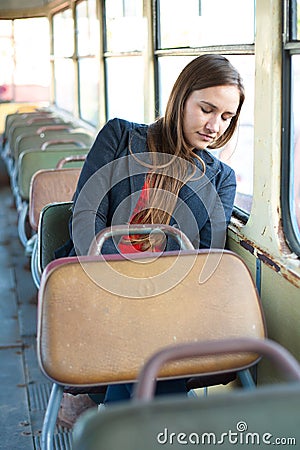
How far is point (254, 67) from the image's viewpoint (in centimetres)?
246

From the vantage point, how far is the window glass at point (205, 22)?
2.73 m

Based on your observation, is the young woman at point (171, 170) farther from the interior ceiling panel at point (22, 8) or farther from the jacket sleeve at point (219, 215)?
the interior ceiling panel at point (22, 8)

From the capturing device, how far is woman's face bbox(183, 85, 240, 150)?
92.2 inches

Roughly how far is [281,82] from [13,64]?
9123 millimetres

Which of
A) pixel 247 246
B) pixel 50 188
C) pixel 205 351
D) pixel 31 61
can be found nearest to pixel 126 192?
pixel 247 246

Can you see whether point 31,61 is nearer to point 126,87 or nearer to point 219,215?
point 126,87

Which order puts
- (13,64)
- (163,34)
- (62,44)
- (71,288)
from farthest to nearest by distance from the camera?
(13,64) → (62,44) → (163,34) → (71,288)

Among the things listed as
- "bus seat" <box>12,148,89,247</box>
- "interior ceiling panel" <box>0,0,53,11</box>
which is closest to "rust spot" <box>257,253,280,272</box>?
"bus seat" <box>12,148,89,247</box>

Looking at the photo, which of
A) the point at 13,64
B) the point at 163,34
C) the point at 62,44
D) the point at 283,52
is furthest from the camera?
the point at 13,64

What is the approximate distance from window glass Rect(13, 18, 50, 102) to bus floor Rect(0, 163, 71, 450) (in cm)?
497

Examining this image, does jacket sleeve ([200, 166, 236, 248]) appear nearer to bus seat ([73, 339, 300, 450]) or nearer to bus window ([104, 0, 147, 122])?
bus seat ([73, 339, 300, 450])

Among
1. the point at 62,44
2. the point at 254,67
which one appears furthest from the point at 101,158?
the point at 62,44

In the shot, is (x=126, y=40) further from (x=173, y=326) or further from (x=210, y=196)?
(x=173, y=326)

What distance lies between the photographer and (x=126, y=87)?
220 inches
